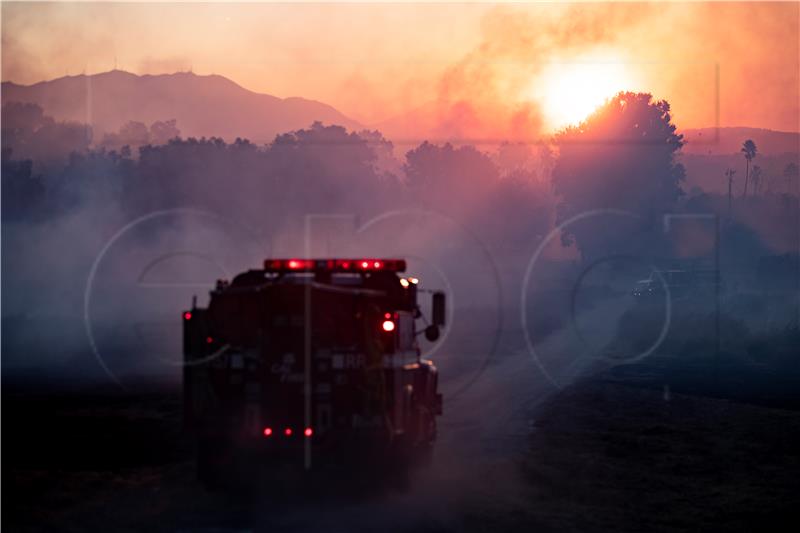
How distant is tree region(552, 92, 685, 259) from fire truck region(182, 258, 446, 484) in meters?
116

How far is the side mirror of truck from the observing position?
1906 centimetres

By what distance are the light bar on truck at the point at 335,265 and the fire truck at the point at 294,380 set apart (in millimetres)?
736

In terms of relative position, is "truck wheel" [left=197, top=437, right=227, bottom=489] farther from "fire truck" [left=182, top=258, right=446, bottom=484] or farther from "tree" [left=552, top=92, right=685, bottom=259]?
"tree" [left=552, top=92, right=685, bottom=259]

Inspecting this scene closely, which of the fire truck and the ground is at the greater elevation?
the fire truck

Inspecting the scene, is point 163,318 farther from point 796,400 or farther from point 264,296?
point 264,296

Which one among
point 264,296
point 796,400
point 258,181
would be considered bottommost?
point 796,400

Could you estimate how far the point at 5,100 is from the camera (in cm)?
8412

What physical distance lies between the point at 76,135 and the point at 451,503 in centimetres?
8184

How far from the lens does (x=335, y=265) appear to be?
18.0 meters

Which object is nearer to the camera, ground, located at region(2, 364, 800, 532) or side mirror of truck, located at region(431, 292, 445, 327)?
ground, located at region(2, 364, 800, 532)

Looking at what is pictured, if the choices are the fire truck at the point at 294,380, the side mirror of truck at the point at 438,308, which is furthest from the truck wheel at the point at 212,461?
the side mirror of truck at the point at 438,308

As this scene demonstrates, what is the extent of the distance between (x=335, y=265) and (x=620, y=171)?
121531 millimetres

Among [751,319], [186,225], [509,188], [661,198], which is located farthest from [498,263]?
[751,319]

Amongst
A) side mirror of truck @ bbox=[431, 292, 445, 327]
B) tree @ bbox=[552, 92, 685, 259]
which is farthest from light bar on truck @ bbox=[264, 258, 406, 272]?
tree @ bbox=[552, 92, 685, 259]
